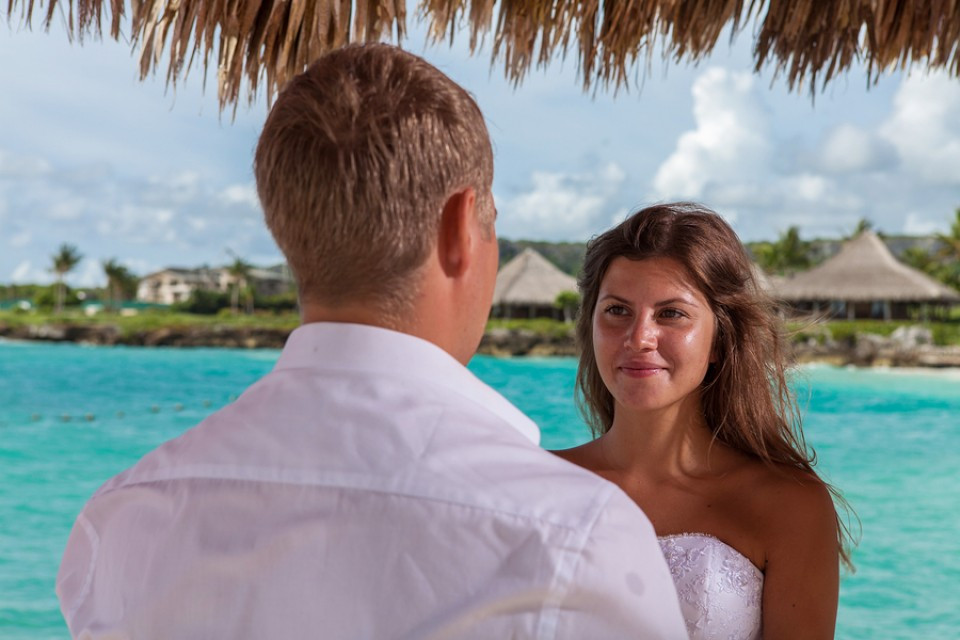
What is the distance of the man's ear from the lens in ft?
2.86

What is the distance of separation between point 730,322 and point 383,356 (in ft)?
4.65

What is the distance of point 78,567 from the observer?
35.7 inches

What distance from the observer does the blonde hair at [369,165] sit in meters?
0.84

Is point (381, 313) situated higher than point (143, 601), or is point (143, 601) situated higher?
point (381, 313)

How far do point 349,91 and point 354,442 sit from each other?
12.0 inches

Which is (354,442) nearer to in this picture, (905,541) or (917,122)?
(905,541)

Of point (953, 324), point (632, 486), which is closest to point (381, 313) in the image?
point (632, 486)

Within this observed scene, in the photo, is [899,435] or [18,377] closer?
[899,435]

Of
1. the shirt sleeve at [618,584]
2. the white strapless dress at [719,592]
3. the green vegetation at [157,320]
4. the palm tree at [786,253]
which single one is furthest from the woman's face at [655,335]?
the palm tree at [786,253]

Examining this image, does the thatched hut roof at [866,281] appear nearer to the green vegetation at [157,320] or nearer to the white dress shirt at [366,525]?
the green vegetation at [157,320]

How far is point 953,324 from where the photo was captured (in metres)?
32.9

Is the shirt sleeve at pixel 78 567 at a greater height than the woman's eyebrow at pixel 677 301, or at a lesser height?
lesser

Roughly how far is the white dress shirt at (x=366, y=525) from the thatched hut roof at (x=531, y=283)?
36.9m

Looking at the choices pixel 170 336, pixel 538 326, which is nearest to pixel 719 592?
pixel 538 326
